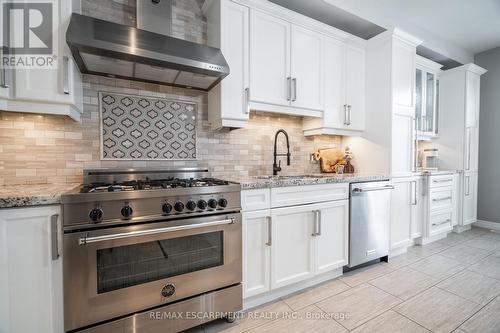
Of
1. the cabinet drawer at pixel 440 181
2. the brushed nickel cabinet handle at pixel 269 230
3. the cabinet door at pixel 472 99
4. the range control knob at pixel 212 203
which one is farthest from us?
the cabinet door at pixel 472 99

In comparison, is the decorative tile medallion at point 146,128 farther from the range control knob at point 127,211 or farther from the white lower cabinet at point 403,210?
the white lower cabinet at point 403,210

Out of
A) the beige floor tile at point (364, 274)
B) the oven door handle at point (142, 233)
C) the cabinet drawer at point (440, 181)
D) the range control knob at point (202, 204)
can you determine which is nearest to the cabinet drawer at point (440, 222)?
the cabinet drawer at point (440, 181)

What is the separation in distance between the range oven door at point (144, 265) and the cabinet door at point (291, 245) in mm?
339

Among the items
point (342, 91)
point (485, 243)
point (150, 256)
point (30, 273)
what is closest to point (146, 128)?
point (150, 256)

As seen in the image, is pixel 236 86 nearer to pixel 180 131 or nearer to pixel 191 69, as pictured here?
pixel 191 69

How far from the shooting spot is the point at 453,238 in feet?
11.3

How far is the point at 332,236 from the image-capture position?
216 centimetres

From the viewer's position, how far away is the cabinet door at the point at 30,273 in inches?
44.5

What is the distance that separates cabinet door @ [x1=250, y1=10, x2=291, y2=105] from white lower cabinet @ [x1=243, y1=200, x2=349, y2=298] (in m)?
1.09

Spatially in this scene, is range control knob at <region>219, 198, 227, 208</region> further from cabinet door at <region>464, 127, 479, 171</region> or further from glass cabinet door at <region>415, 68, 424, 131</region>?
cabinet door at <region>464, 127, 479, 171</region>

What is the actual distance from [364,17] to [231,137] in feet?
6.83

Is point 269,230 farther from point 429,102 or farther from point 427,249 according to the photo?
point 429,102

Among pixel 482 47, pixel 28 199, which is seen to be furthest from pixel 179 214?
pixel 482 47

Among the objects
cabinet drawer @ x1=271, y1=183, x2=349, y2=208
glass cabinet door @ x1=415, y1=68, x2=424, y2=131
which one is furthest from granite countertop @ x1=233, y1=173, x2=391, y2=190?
glass cabinet door @ x1=415, y1=68, x2=424, y2=131
